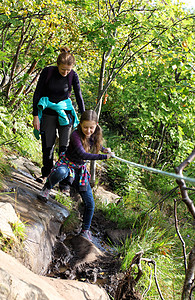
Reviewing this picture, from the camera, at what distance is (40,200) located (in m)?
3.62

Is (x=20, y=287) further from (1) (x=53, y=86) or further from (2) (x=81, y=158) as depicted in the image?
(1) (x=53, y=86)

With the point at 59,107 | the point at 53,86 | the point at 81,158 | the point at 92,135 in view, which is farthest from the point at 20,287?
the point at 53,86

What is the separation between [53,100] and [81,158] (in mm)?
963

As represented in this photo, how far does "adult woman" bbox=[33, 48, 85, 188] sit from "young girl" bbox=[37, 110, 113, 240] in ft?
1.75

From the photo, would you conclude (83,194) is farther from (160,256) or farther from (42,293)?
(42,293)

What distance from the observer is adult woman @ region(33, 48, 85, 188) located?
3.72 metres

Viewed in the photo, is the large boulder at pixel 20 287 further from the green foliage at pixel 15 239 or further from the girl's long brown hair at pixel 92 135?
the girl's long brown hair at pixel 92 135

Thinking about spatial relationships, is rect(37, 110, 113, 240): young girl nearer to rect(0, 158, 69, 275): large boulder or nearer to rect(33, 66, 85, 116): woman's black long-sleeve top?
rect(0, 158, 69, 275): large boulder

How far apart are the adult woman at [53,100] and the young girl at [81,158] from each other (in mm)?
534

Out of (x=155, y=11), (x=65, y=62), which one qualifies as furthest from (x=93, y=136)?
(x=155, y=11)

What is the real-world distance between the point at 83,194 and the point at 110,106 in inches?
315

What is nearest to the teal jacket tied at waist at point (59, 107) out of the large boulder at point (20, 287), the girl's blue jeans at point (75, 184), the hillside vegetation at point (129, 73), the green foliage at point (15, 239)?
the hillside vegetation at point (129, 73)

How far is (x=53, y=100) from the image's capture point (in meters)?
3.85

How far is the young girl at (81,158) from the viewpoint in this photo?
3.32 m
